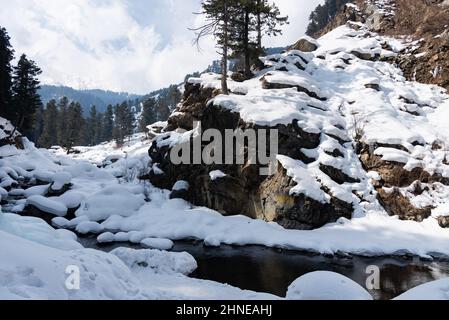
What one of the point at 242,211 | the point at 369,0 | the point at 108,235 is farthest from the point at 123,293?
the point at 369,0

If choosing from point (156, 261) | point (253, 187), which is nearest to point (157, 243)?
point (156, 261)

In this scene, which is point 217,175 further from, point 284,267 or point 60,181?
point 60,181

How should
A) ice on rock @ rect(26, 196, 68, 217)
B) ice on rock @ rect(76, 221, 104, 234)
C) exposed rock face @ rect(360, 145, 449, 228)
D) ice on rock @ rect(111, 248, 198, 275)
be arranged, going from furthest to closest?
1. ice on rock @ rect(26, 196, 68, 217)
2. ice on rock @ rect(76, 221, 104, 234)
3. exposed rock face @ rect(360, 145, 449, 228)
4. ice on rock @ rect(111, 248, 198, 275)

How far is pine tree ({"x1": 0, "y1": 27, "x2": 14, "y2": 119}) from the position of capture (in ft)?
141

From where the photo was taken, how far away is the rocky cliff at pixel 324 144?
2156cm

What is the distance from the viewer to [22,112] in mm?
44406

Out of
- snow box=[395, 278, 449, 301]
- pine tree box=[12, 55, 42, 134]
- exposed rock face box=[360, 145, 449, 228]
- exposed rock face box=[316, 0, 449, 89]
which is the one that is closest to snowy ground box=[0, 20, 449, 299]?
exposed rock face box=[360, 145, 449, 228]

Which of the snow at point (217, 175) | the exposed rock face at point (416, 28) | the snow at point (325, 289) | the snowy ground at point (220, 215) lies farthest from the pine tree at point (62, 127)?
the snow at point (325, 289)

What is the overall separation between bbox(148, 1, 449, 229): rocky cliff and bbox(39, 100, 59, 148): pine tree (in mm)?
54302

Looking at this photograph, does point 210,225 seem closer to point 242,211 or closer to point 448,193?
point 242,211

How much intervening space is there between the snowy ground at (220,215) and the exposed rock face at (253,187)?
0.63 meters

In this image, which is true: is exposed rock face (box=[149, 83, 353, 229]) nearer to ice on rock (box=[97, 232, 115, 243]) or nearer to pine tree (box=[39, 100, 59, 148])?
ice on rock (box=[97, 232, 115, 243])

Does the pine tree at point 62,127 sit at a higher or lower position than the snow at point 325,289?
higher

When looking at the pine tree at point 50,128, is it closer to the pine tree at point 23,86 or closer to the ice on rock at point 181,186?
the pine tree at point 23,86
